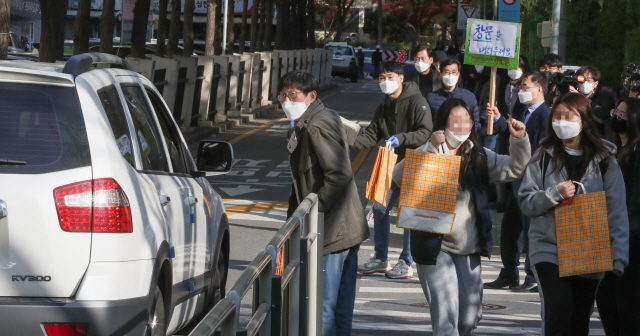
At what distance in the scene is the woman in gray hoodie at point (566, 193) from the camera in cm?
510

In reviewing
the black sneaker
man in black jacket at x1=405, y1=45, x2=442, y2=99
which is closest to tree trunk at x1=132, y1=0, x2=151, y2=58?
man in black jacket at x1=405, y1=45, x2=442, y2=99

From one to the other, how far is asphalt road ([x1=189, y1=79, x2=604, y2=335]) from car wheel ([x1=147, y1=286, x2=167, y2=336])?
41cm

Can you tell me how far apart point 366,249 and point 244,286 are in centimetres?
737

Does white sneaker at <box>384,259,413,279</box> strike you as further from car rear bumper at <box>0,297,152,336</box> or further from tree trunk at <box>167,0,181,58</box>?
tree trunk at <box>167,0,181,58</box>

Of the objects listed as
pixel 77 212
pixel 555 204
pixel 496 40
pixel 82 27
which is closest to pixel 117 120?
pixel 77 212

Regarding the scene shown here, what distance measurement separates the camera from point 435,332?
17.8ft

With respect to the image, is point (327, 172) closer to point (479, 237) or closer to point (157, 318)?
point (479, 237)

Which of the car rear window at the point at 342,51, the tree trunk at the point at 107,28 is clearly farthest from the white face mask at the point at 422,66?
the car rear window at the point at 342,51

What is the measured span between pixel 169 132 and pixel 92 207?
1851 millimetres

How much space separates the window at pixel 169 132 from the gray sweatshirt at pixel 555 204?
195 cm

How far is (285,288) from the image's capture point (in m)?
4.33

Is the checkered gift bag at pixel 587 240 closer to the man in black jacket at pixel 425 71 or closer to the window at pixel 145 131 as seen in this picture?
the window at pixel 145 131

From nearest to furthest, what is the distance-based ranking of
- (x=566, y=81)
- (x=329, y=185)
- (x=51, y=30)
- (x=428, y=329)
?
(x=329, y=185), (x=428, y=329), (x=566, y=81), (x=51, y=30)

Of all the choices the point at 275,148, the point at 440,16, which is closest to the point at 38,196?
the point at 275,148
